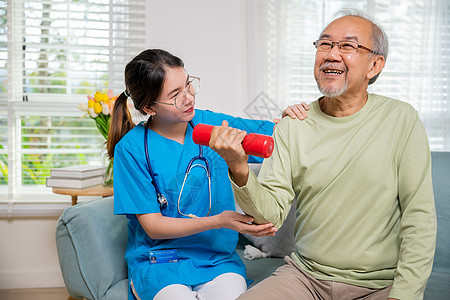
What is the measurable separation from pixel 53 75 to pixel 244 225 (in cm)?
210

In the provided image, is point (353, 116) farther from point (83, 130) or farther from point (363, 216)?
point (83, 130)

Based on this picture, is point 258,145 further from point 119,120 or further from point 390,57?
point 390,57

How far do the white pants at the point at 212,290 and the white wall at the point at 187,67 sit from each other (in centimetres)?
153

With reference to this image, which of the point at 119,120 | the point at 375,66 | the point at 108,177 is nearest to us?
the point at 375,66

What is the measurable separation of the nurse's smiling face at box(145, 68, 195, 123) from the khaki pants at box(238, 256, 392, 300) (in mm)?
598

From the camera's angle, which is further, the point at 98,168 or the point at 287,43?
the point at 287,43

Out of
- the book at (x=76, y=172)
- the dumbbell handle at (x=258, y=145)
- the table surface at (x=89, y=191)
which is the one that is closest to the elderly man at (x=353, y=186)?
the dumbbell handle at (x=258, y=145)

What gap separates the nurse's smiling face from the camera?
4.89 ft

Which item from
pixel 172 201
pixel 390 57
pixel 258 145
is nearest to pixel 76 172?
pixel 172 201

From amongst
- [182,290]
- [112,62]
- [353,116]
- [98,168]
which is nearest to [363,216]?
[353,116]

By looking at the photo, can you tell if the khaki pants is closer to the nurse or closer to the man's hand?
the nurse

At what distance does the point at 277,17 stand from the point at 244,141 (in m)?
2.00

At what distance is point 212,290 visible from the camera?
1.42 meters

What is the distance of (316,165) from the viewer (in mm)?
1356
